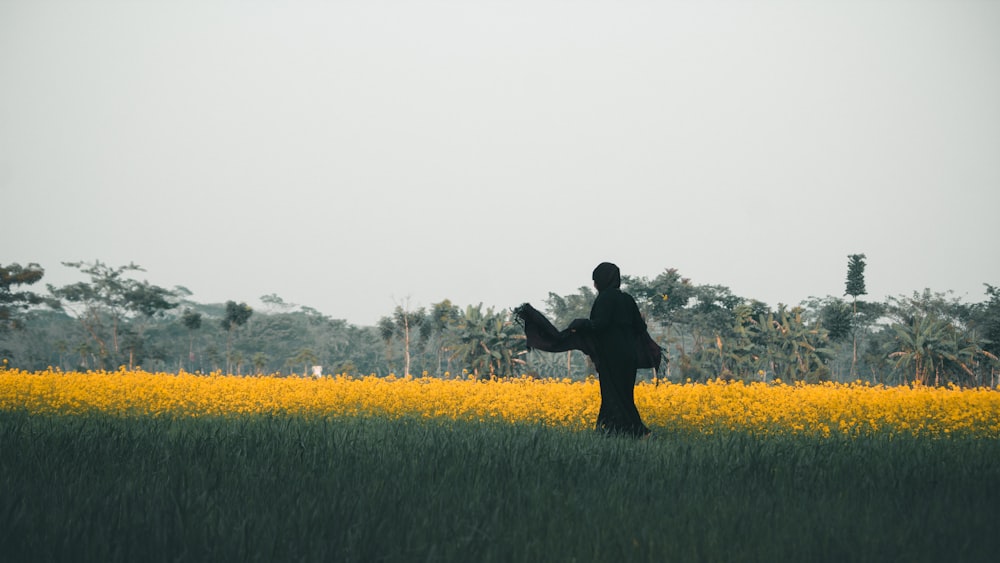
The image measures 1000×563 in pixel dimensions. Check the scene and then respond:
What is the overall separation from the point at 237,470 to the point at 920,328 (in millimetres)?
50057

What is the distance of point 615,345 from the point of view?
29.7ft

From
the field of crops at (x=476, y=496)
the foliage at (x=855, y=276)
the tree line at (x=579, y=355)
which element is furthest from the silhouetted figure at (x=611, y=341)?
the foliage at (x=855, y=276)

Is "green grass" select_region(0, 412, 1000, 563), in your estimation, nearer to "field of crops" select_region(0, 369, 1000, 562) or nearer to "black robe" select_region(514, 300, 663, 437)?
"field of crops" select_region(0, 369, 1000, 562)

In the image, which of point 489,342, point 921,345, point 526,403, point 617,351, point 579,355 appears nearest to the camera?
point 617,351

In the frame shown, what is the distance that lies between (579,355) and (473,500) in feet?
265

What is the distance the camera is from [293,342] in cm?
9862

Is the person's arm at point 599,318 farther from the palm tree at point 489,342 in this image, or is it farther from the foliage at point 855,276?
the foliage at point 855,276

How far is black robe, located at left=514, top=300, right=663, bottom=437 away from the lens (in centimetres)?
884

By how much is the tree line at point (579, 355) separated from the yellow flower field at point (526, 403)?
79.1ft

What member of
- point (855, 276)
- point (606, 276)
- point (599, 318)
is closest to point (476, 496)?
point (599, 318)

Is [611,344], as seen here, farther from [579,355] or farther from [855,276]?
[579,355]

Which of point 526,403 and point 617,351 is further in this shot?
point 526,403

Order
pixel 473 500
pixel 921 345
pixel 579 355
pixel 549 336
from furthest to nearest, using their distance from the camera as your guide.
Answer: pixel 579 355, pixel 921 345, pixel 549 336, pixel 473 500

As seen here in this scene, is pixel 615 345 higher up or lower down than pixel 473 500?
higher up
